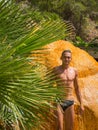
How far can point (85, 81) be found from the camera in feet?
29.6

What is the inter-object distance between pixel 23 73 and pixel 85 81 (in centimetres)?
513

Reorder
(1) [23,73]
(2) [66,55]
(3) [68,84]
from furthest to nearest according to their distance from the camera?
1. (3) [68,84]
2. (2) [66,55]
3. (1) [23,73]

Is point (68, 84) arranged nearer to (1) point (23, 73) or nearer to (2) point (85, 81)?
(2) point (85, 81)

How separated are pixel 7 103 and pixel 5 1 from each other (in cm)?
140

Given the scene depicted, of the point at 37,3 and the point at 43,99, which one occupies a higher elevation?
the point at 37,3

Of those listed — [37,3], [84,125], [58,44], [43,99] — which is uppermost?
[37,3]

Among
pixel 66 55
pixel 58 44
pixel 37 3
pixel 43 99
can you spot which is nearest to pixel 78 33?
pixel 37 3

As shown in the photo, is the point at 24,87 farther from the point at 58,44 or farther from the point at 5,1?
the point at 58,44

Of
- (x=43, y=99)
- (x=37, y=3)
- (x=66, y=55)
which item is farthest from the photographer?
(x=37, y=3)

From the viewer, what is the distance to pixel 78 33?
41.0 meters

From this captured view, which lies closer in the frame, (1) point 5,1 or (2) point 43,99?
(2) point 43,99

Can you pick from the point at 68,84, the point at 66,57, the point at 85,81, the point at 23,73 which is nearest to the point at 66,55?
the point at 66,57

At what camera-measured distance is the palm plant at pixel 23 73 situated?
3.95 metres

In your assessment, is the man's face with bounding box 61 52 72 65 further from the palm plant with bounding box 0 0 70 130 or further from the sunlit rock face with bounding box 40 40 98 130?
Answer: the palm plant with bounding box 0 0 70 130
